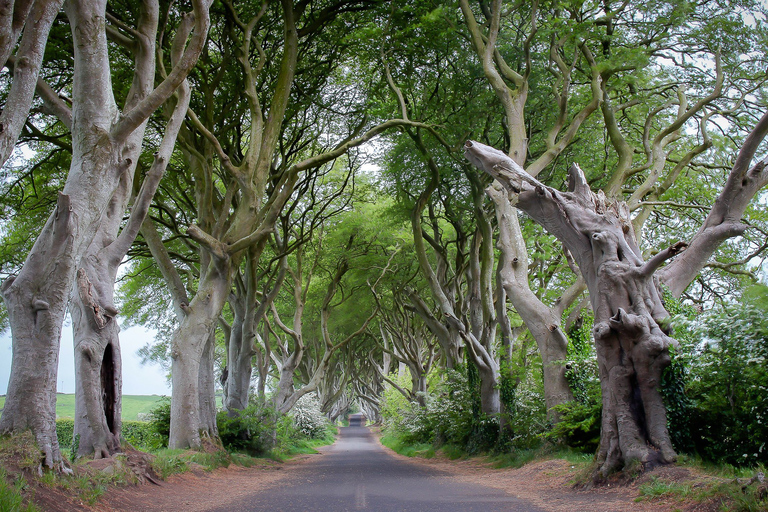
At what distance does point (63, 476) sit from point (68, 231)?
8.35ft

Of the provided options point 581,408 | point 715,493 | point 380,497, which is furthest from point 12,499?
point 581,408

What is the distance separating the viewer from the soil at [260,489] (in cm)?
516

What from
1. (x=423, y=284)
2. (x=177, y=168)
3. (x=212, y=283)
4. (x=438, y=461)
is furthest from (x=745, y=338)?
(x=423, y=284)

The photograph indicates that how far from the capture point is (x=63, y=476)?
544cm

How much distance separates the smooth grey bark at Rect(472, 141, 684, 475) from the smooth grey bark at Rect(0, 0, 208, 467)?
5.81 metres

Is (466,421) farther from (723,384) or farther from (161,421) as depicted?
(723,384)

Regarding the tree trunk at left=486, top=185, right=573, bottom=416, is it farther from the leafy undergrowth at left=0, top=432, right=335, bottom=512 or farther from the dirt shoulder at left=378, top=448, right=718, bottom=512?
the leafy undergrowth at left=0, top=432, right=335, bottom=512

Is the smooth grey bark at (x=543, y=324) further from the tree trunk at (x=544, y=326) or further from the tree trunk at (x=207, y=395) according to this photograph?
the tree trunk at (x=207, y=395)

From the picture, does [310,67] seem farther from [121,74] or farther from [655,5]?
[655,5]

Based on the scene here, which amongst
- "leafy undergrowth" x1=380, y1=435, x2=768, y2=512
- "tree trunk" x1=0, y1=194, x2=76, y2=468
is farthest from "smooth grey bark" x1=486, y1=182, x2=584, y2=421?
"tree trunk" x1=0, y1=194, x2=76, y2=468

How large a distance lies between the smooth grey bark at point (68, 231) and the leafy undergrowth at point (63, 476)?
0.70ft

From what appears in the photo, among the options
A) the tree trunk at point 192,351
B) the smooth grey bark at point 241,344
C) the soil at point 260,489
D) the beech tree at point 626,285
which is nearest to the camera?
the soil at point 260,489

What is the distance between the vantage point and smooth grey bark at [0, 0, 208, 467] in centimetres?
539

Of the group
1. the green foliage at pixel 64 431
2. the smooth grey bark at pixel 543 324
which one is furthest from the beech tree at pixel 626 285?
the green foliage at pixel 64 431
